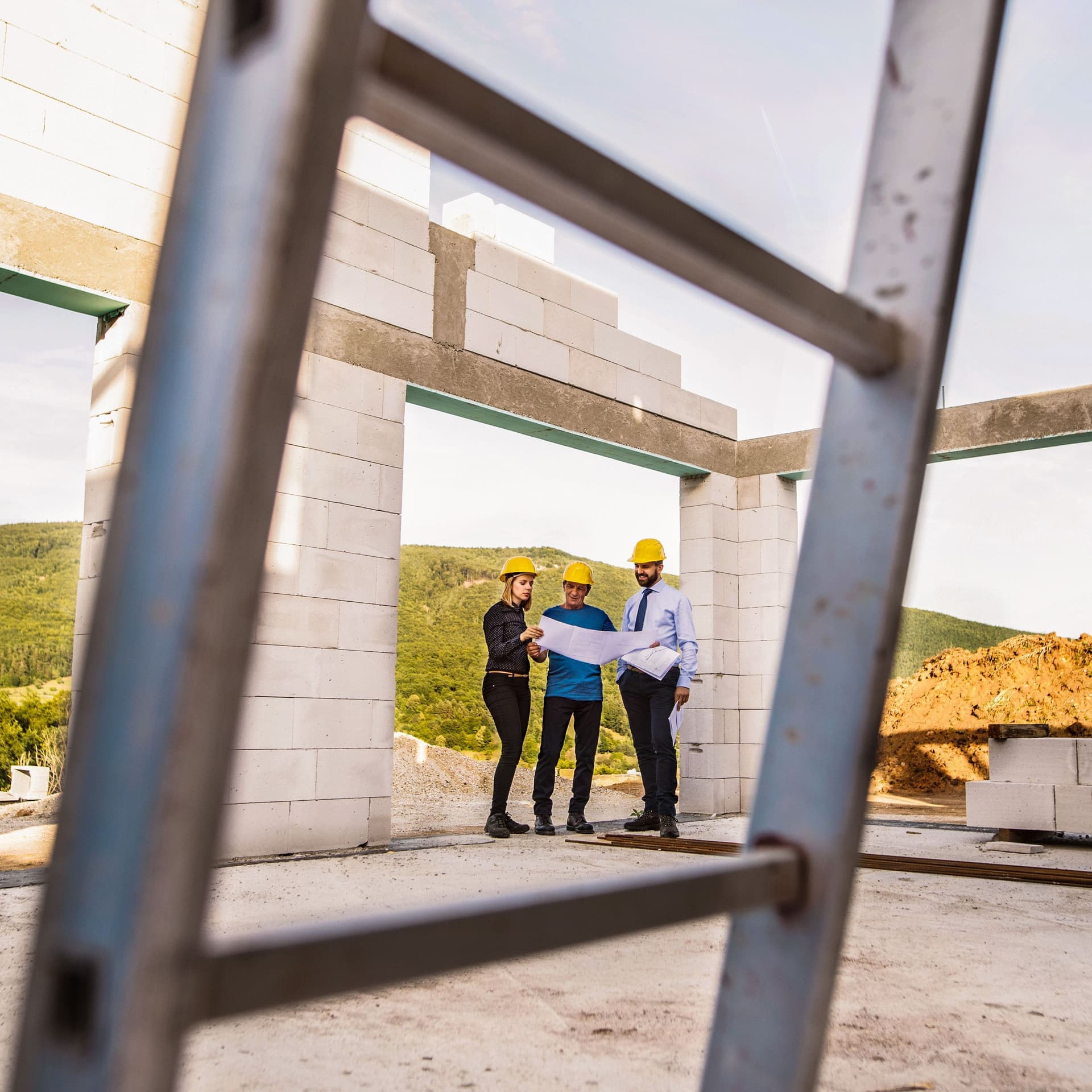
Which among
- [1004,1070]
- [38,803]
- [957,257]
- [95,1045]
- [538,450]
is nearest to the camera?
[95,1045]

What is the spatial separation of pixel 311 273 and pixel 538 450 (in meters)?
17.1

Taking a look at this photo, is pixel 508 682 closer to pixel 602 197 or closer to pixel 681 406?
pixel 681 406

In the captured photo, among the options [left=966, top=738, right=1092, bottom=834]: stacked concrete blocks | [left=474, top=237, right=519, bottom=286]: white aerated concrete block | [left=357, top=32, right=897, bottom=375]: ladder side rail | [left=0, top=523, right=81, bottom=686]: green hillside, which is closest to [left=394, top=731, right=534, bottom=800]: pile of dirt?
[left=966, top=738, right=1092, bottom=834]: stacked concrete blocks

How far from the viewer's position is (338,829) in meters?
4.86

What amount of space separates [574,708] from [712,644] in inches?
69.0

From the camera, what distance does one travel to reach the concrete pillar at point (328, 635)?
181 inches

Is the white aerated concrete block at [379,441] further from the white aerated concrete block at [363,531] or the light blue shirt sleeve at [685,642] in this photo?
the light blue shirt sleeve at [685,642]

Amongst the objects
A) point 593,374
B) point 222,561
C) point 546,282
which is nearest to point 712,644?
point 593,374

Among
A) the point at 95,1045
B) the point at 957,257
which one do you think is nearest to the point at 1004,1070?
the point at 957,257

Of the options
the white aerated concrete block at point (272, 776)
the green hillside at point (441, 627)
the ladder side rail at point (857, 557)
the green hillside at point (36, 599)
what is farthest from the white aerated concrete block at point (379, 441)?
the green hillside at point (441, 627)

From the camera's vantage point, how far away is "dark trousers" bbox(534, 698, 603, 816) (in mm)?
5770

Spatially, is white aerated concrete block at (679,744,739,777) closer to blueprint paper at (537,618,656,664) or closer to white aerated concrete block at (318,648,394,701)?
blueprint paper at (537,618,656,664)

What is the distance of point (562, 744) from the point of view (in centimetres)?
589

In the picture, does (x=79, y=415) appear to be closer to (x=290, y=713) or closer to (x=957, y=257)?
(x=290, y=713)
